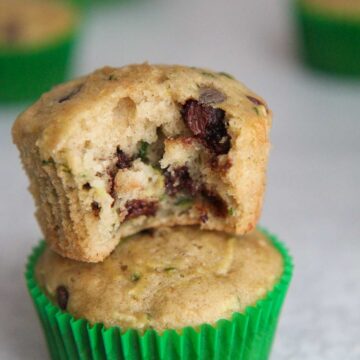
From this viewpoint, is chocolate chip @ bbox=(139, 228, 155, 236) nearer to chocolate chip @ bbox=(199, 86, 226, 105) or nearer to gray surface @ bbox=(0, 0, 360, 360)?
chocolate chip @ bbox=(199, 86, 226, 105)

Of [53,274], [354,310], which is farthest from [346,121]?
[53,274]

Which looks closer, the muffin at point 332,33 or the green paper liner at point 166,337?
the green paper liner at point 166,337

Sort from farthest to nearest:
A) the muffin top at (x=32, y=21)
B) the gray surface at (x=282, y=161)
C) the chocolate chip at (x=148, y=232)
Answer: the muffin top at (x=32, y=21) → the gray surface at (x=282, y=161) → the chocolate chip at (x=148, y=232)

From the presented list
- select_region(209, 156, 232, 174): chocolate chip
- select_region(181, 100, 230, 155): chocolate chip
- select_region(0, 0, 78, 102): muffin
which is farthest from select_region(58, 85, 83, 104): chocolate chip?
select_region(0, 0, 78, 102): muffin

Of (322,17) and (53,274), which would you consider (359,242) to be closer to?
(53,274)

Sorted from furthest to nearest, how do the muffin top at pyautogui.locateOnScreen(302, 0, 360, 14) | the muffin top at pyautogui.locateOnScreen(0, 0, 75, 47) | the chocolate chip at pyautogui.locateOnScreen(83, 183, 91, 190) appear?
the muffin top at pyautogui.locateOnScreen(302, 0, 360, 14), the muffin top at pyautogui.locateOnScreen(0, 0, 75, 47), the chocolate chip at pyautogui.locateOnScreen(83, 183, 91, 190)

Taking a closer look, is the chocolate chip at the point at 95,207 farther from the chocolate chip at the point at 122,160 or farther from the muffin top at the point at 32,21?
the muffin top at the point at 32,21

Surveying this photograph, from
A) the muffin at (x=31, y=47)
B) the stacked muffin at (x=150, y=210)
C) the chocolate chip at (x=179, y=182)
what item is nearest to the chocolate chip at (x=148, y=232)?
the stacked muffin at (x=150, y=210)
